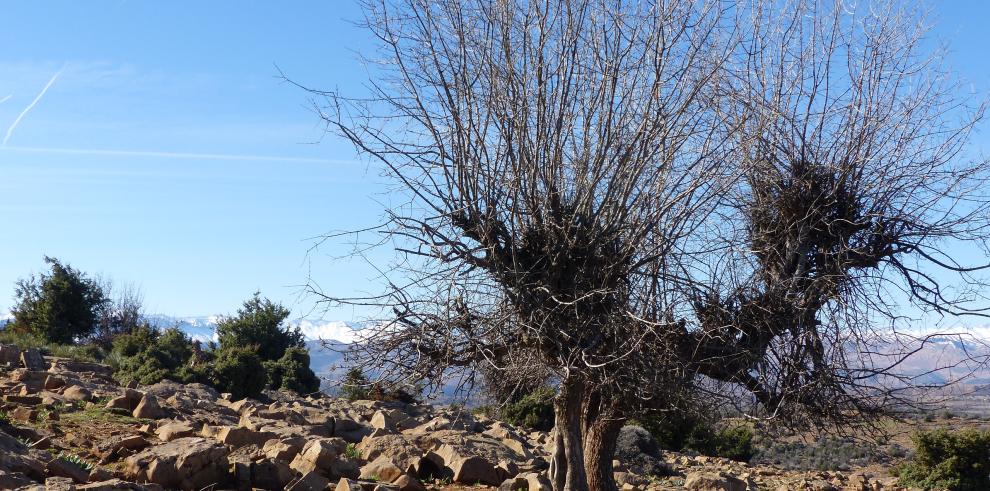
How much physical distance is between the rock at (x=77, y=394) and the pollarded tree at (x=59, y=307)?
838 inches

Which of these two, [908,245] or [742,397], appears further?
[908,245]

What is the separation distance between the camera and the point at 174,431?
11.4 m

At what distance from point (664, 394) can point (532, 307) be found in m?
1.78

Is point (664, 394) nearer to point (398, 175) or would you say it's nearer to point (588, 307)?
point (588, 307)

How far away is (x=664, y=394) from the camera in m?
9.26

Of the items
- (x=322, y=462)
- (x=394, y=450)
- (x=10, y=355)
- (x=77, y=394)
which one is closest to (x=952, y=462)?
Answer: (x=394, y=450)

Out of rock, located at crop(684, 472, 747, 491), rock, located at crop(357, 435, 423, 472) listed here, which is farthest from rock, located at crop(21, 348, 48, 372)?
rock, located at crop(684, 472, 747, 491)

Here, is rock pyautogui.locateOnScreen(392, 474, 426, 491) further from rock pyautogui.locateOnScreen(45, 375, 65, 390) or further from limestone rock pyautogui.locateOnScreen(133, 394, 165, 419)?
rock pyautogui.locateOnScreen(45, 375, 65, 390)

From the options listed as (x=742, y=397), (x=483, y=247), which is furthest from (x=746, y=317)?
(x=483, y=247)

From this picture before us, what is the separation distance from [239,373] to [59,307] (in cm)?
1730

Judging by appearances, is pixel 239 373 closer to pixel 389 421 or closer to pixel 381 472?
pixel 389 421

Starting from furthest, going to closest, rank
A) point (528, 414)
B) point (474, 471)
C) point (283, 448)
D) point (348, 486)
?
1. point (528, 414)
2. point (474, 471)
3. point (283, 448)
4. point (348, 486)

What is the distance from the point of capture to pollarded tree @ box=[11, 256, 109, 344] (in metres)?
34.7

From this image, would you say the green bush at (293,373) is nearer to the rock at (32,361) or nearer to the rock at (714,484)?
the rock at (32,361)
